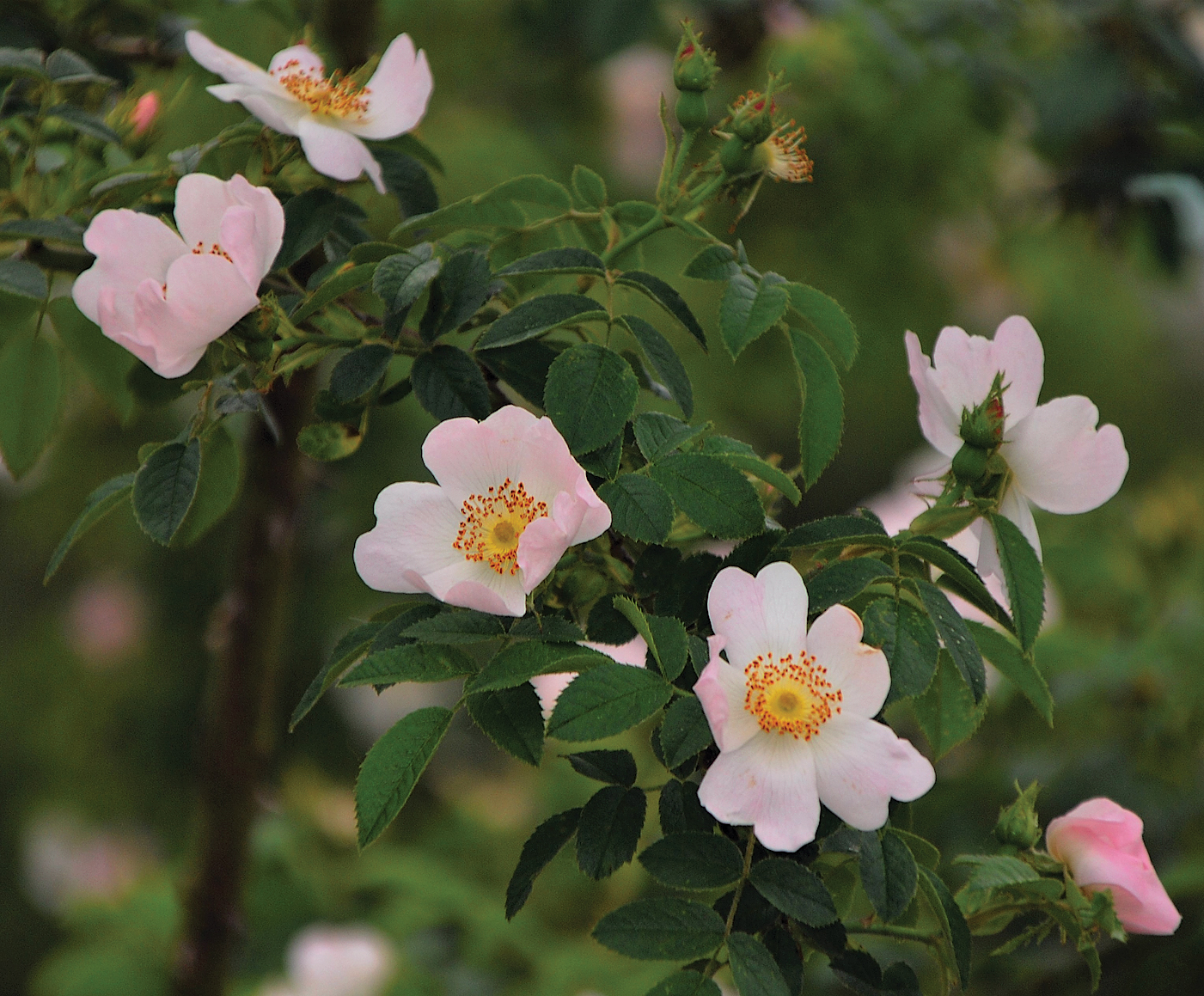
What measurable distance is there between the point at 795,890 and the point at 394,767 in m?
0.12

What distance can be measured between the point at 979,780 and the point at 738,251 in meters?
0.59

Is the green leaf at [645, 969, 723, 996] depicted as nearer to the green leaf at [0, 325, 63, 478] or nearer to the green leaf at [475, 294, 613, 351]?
the green leaf at [475, 294, 613, 351]

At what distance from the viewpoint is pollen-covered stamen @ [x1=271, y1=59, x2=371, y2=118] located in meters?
0.44

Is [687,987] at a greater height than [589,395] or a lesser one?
lesser

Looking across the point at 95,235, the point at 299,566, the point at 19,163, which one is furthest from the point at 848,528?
the point at 299,566

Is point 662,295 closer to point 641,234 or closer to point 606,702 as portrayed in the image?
point 641,234

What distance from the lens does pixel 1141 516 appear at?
3.43ft

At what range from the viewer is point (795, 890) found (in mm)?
333

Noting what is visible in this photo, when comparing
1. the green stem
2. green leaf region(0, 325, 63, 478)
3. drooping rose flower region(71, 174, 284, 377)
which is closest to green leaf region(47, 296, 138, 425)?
green leaf region(0, 325, 63, 478)

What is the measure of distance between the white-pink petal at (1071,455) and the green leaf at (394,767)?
20 centimetres

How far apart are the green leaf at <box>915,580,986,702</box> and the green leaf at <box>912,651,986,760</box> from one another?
0.05 metres

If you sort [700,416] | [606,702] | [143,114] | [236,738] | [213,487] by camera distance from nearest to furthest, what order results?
1. [606,702]
2. [213,487]
3. [143,114]
4. [236,738]
5. [700,416]

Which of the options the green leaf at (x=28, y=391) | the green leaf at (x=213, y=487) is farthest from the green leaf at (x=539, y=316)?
the green leaf at (x=28, y=391)

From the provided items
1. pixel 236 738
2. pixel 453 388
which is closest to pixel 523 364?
pixel 453 388
